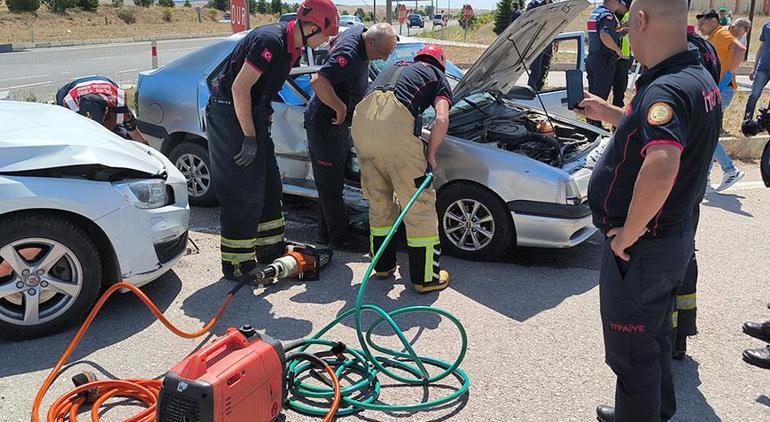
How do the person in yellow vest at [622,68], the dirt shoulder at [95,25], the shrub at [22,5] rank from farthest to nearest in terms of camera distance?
1. the shrub at [22,5]
2. the dirt shoulder at [95,25]
3. the person in yellow vest at [622,68]

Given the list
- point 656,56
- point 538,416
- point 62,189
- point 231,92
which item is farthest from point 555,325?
point 62,189

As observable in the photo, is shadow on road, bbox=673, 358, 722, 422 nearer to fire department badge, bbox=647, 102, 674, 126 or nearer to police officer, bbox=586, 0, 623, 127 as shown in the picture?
fire department badge, bbox=647, 102, 674, 126

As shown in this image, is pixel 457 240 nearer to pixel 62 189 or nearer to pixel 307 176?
pixel 307 176

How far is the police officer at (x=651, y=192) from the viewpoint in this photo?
2.25 m

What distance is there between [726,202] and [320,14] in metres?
4.59

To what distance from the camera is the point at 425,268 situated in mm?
4383

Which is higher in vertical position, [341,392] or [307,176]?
[307,176]

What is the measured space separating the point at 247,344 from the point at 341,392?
2.01 feet

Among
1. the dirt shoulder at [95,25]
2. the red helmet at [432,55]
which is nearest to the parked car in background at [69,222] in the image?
the red helmet at [432,55]

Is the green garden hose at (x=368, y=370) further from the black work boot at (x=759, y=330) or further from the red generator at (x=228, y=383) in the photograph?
the black work boot at (x=759, y=330)

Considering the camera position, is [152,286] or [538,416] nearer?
[538,416]

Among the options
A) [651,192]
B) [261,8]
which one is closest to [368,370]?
[651,192]

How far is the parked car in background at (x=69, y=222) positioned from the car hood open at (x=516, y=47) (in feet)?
7.91

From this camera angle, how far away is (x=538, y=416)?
122 inches
